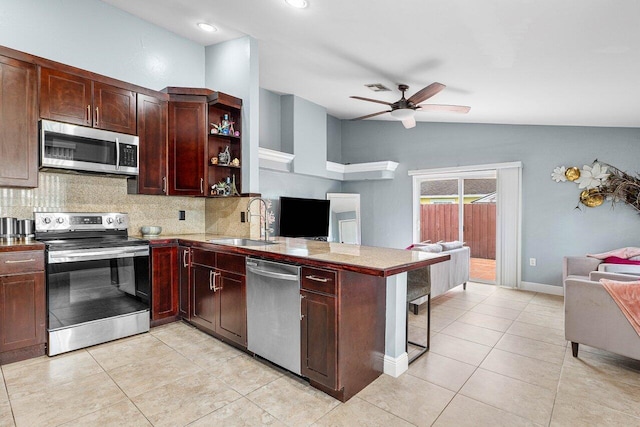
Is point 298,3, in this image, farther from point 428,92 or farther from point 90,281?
point 90,281

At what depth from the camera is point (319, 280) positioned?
2105mm

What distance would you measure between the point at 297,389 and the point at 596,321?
2385 millimetres

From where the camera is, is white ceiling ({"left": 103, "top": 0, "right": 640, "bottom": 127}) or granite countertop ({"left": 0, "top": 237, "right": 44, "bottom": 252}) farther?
granite countertop ({"left": 0, "top": 237, "right": 44, "bottom": 252})

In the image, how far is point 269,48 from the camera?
4.06m

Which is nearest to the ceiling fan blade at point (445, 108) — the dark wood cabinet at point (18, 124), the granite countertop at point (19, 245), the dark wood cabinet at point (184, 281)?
the dark wood cabinet at point (184, 281)

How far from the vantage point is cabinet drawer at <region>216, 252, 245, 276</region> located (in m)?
2.69

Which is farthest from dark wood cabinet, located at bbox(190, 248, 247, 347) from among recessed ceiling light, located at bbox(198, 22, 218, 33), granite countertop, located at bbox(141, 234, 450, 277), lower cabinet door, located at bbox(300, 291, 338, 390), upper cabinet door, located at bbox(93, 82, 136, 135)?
recessed ceiling light, located at bbox(198, 22, 218, 33)

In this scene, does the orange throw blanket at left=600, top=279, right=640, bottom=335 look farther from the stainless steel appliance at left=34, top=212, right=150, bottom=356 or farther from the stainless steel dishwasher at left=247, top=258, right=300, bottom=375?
the stainless steel appliance at left=34, top=212, right=150, bottom=356

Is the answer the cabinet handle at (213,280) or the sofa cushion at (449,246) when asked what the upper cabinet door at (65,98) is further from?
the sofa cushion at (449,246)

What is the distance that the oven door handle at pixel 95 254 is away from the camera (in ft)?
8.70

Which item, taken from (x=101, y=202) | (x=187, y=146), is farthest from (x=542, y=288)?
(x=101, y=202)

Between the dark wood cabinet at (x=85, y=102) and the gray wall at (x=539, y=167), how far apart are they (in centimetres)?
508

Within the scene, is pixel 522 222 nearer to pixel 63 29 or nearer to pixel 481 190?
pixel 481 190

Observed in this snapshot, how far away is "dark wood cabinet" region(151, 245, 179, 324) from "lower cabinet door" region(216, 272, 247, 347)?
0.76m
